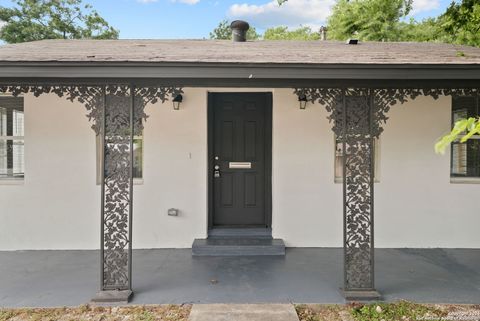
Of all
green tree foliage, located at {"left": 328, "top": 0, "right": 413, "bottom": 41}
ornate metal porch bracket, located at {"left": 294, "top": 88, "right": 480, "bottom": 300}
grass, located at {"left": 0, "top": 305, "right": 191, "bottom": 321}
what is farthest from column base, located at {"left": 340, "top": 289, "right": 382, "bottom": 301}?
green tree foliage, located at {"left": 328, "top": 0, "right": 413, "bottom": 41}

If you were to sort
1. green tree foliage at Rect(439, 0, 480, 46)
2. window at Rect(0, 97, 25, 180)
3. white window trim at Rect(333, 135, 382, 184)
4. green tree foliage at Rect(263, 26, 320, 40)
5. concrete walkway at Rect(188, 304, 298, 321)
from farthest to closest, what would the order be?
green tree foliage at Rect(263, 26, 320, 40) < white window trim at Rect(333, 135, 382, 184) < window at Rect(0, 97, 25, 180) < green tree foliage at Rect(439, 0, 480, 46) < concrete walkway at Rect(188, 304, 298, 321)

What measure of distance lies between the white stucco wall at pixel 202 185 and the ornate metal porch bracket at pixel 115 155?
62.0 inches

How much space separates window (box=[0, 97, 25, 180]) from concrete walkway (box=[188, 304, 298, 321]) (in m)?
3.74

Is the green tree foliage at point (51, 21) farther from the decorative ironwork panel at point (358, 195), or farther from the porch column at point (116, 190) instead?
the decorative ironwork panel at point (358, 195)

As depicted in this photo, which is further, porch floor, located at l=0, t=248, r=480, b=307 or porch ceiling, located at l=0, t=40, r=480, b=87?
porch floor, located at l=0, t=248, r=480, b=307

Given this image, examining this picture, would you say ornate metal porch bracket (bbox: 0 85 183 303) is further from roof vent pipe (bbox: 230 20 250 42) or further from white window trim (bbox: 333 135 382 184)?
white window trim (bbox: 333 135 382 184)

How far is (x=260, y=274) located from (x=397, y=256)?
2166 millimetres

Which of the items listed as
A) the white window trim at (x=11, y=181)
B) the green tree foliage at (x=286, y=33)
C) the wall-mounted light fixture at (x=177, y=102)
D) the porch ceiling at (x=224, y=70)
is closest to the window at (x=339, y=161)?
the porch ceiling at (x=224, y=70)

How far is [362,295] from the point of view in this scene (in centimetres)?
345

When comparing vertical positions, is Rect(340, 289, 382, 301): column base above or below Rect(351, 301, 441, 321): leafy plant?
above

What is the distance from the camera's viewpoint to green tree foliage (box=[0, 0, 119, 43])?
54.3ft

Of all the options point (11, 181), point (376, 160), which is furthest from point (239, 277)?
point (11, 181)

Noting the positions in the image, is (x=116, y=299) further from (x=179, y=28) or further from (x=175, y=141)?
(x=179, y=28)

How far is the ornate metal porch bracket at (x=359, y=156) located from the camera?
345 cm
